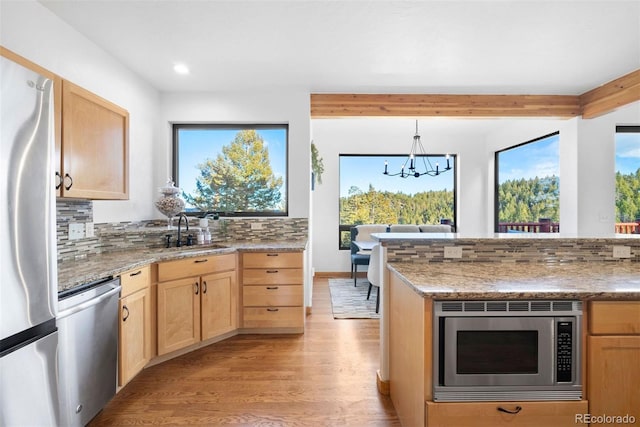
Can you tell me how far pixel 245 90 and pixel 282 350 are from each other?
9.25 ft

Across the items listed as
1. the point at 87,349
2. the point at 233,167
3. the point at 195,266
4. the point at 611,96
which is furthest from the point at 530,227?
the point at 87,349

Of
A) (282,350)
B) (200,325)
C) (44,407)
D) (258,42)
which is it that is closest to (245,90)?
(258,42)

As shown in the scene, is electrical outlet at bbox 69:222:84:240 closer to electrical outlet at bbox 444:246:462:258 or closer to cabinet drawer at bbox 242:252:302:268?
cabinet drawer at bbox 242:252:302:268

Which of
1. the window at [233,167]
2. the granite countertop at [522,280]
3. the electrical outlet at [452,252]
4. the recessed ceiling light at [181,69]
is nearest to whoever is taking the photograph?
the granite countertop at [522,280]

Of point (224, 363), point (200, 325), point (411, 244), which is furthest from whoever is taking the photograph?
point (200, 325)

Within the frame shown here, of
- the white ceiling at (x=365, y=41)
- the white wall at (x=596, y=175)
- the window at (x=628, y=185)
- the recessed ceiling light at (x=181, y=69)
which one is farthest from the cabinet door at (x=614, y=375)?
the window at (x=628, y=185)

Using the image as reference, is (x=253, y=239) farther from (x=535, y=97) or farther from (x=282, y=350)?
(x=535, y=97)

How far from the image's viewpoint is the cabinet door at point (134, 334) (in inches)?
77.5

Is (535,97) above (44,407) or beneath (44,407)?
above

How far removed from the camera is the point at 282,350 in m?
2.71

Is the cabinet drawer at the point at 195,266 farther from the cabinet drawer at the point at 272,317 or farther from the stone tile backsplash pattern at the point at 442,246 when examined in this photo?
the stone tile backsplash pattern at the point at 442,246

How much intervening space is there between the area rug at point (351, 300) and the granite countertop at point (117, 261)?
112 centimetres

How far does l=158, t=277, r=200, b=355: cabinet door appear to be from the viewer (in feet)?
7.93

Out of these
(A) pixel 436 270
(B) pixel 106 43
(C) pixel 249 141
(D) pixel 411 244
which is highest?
(B) pixel 106 43
